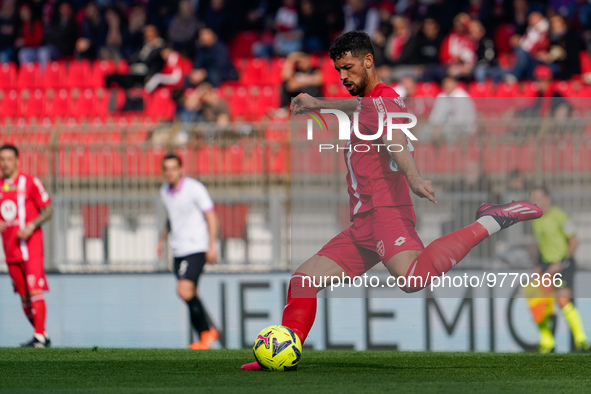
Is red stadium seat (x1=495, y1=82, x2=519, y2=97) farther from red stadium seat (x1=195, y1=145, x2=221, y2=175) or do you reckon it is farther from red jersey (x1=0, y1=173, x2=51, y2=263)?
red jersey (x1=0, y1=173, x2=51, y2=263)

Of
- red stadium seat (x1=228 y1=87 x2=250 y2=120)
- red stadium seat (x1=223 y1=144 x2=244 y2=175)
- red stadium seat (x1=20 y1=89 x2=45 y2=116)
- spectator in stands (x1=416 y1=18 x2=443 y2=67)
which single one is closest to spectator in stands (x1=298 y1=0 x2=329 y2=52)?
red stadium seat (x1=228 y1=87 x2=250 y2=120)

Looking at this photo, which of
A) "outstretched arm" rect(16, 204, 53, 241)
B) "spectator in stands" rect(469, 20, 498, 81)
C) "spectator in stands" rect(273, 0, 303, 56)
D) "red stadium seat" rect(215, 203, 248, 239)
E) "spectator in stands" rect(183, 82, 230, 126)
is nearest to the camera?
"outstretched arm" rect(16, 204, 53, 241)

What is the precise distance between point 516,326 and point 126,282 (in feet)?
13.5

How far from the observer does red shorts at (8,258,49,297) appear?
343 inches

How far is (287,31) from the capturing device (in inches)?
596

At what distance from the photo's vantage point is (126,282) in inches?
408

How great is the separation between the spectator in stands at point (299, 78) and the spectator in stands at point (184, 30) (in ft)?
6.41

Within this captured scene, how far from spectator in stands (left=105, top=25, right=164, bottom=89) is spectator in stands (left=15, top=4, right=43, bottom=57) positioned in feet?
8.63

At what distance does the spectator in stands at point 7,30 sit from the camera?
16516 mm

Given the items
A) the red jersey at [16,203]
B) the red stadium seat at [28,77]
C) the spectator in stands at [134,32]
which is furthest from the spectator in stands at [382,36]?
the red jersey at [16,203]

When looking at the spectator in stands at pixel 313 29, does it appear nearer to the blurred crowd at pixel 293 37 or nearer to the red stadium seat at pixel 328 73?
the blurred crowd at pixel 293 37

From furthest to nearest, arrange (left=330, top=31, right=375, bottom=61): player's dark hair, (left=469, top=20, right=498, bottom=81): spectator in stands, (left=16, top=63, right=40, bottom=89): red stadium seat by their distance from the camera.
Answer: (left=16, top=63, right=40, bottom=89): red stadium seat, (left=469, top=20, right=498, bottom=81): spectator in stands, (left=330, top=31, right=375, bottom=61): player's dark hair

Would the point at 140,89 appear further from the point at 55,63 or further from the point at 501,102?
the point at 501,102

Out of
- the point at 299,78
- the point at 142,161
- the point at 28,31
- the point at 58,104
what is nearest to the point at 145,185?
the point at 142,161
